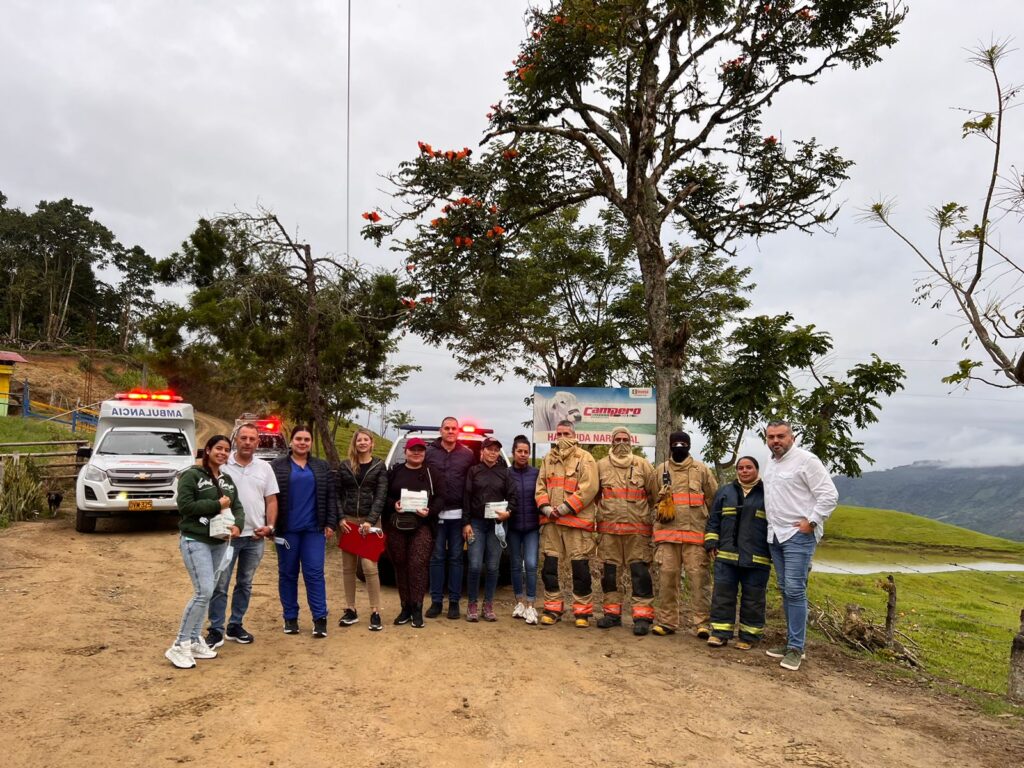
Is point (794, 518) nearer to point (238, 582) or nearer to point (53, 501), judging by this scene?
point (238, 582)

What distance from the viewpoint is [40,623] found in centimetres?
638

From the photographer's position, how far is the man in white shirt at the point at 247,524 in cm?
577

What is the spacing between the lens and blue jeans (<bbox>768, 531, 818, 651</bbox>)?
19.4 ft

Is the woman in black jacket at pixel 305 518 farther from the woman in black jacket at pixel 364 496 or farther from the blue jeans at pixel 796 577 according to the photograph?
the blue jeans at pixel 796 577

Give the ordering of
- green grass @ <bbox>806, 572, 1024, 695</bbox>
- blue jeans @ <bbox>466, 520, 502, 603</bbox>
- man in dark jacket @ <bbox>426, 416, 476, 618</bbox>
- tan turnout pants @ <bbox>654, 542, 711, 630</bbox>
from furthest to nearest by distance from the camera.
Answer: green grass @ <bbox>806, 572, 1024, 695</bbox> → blue jeans @ <bbox>466, 520, 502, 603</bbox> → man in dark jacket @ <bbox>426, 416, 476, 618</bbox> → tan turnout pants @ <bbox>654, 542, 711, 630</bbox>

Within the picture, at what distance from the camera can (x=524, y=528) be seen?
7.21 meters

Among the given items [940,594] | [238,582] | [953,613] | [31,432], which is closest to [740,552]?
[238,582]

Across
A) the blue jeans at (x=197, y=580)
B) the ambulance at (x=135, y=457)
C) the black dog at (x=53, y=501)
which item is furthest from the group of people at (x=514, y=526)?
the black dog at (x=53, y=501)

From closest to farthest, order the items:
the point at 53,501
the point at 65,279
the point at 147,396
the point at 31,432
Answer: the point at 147,396 < the point at 53,501 < the point at 31,432 < the point at 65,279

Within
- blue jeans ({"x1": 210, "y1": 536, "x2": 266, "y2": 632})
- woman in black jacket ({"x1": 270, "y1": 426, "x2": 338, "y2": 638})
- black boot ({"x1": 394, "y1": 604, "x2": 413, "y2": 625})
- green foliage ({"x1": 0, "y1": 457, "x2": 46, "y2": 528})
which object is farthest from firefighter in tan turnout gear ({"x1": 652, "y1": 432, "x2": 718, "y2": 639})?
green foliage ({"x1": 0, "y1": 457, "x2": 46, "y2": 528})

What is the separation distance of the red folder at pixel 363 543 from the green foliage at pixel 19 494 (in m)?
8.84

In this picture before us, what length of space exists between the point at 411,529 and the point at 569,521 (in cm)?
164

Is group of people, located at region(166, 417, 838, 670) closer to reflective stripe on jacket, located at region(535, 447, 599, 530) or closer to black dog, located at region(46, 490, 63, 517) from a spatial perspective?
reflective stripe on jacket, located at region(535, 447, 599, 530)

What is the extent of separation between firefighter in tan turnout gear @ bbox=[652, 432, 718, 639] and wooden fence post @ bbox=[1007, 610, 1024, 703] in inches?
96.1
